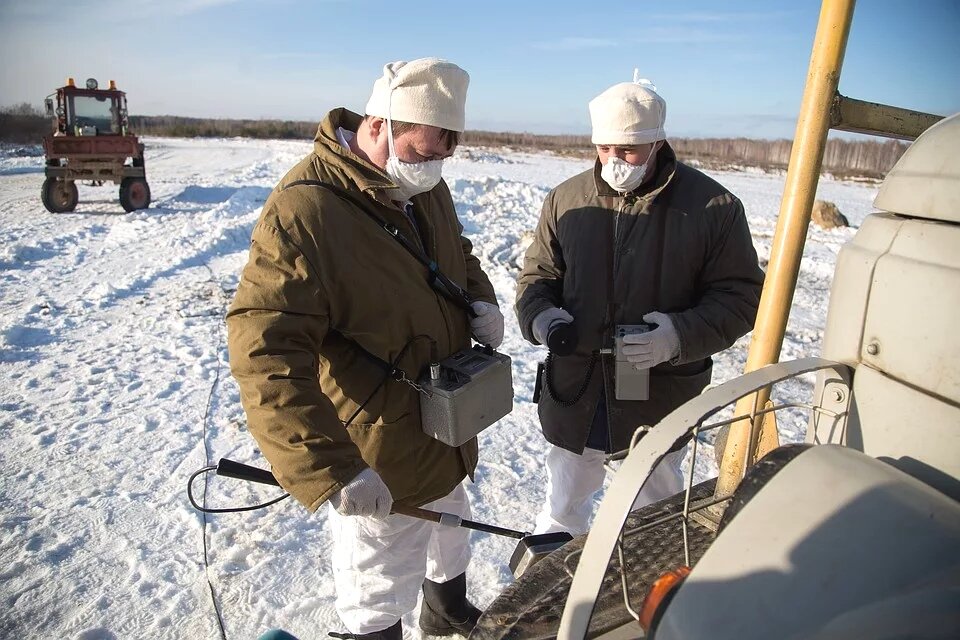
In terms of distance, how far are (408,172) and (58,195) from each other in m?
11.9

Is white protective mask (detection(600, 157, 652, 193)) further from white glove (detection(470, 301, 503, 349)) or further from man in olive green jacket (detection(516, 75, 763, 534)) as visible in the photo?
white glove (detection(470, 301, 503, 349))

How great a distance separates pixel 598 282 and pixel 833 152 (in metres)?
40.0

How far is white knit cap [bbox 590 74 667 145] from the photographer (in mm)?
2219

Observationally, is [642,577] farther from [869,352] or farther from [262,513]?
[262,513]

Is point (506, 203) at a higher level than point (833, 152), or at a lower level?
lower

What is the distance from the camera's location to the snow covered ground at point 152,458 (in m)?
2.44

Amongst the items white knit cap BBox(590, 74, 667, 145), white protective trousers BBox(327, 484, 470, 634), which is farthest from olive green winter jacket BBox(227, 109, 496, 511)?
white knit cap BBox(590, 74, 667, 145)

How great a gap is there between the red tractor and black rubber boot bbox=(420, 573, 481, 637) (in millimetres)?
11444

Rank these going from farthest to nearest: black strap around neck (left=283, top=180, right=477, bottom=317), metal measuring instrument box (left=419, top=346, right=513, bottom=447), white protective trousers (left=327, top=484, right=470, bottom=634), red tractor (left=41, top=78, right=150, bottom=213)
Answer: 1. red tractor (left=41, top=78, right=150, bottom=213)
2. white protective trousers (left=327, top=484, right=470, bottom=634)
3. metal measuring instrument box (left=419, top=346, right=513, bottom=447)
4. black strap around neck (left=283, top=180, right=477, bottom=317)

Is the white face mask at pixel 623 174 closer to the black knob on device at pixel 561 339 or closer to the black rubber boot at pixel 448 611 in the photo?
the black knob on device at pixel 561 339

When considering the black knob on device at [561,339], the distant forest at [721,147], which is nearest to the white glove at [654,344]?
the black knob on device at [561,339]

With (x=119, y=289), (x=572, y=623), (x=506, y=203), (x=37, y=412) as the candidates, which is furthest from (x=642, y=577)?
(x=506, y=203)

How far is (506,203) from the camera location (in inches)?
438

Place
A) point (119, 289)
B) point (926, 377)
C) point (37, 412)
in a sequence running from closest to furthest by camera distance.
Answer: point (926, 377), point (37, 412), point (119, 289)
